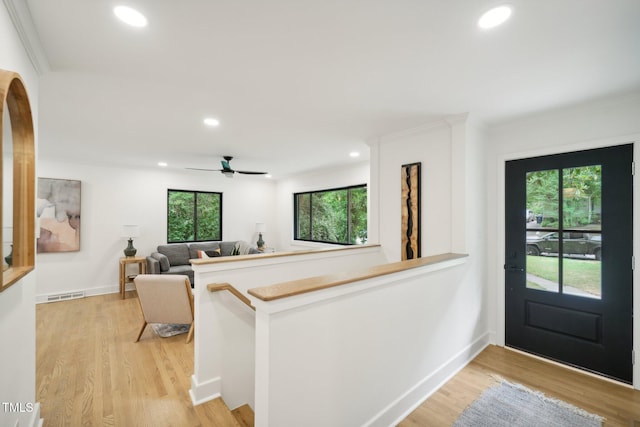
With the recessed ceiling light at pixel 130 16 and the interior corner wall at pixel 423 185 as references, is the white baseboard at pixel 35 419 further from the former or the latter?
the interior corner wall at pixel 423 185

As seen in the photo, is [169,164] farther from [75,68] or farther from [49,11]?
[49,11]

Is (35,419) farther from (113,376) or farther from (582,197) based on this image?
(582,197)

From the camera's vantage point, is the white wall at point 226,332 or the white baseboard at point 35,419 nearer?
the white baseboard at point 35,419

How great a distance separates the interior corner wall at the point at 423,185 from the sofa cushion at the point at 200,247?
13.6ft

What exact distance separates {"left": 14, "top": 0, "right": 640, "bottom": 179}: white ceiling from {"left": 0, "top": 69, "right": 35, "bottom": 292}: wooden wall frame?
524 mm

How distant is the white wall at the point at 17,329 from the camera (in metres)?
1.28

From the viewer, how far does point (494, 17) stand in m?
1.46

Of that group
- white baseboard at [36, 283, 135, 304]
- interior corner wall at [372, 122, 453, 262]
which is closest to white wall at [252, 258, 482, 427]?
interior corner wall at [372, 122, 453, 262]

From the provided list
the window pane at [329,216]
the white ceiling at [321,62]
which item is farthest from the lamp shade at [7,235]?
the window pane at [329,216]

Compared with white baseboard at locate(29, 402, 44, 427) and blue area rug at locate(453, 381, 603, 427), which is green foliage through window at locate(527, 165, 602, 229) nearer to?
blue area rug at locate(453, 381, 603, 427)

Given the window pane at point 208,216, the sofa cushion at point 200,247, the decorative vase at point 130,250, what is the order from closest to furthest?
the decorative vase at point 130,250 < the sofa cushion at point 200,247 < the window pane at point 208,216

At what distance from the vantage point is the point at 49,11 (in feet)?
4.68

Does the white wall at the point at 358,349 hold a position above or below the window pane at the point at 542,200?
below

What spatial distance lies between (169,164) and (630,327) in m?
6.82
